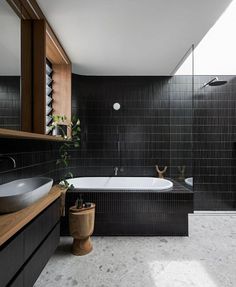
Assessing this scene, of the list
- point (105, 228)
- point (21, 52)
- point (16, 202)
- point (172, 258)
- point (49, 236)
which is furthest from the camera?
point (105, 228)

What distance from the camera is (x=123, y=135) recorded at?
3465 millimetres

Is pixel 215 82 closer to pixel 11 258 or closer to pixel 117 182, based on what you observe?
pixel 117 182

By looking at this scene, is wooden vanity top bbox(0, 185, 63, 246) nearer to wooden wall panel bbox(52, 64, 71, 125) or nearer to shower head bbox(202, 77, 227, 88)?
wooden wall panel bbox(52, 64, 71, 125)

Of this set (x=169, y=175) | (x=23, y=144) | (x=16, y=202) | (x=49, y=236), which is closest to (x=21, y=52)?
(x=23, y=144)

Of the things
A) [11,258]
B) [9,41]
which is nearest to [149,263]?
[11,258]

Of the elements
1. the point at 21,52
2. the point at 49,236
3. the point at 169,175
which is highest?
the point at 21,52

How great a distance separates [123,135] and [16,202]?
245 cm

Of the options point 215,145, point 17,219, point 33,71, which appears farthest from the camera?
point 215,145

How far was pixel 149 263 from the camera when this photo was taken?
1.91 metres

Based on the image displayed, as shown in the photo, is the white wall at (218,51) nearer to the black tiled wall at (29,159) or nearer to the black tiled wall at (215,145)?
the black tiled wall at (215,145)

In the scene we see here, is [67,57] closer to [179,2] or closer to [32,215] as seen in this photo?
[179,2]

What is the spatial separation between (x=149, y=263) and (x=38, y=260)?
113 centimetres

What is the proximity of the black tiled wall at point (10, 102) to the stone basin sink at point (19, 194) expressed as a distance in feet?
1.60

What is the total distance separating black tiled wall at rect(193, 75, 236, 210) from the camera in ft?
10.9
